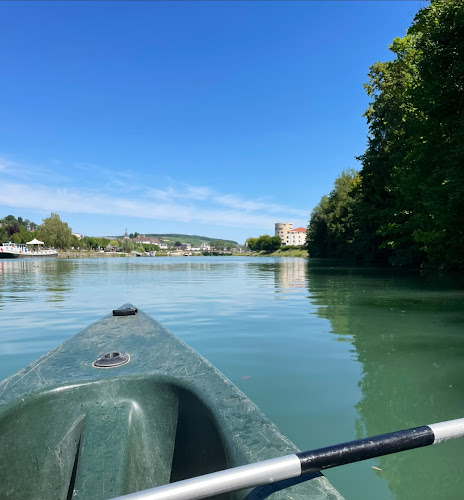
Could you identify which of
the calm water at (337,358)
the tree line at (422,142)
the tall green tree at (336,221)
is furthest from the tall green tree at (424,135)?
the tall green tree at (336,221)

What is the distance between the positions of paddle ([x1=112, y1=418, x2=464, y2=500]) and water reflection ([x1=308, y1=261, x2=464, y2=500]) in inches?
58.9

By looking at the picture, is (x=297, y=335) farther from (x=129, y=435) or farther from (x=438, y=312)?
(x=129, y=435)

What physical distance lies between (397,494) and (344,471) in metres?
0.41

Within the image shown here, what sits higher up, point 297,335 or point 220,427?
point 220,427

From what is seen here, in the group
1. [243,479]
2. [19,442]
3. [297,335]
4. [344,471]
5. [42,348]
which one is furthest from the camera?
[297,335]

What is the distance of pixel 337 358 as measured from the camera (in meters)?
6.05

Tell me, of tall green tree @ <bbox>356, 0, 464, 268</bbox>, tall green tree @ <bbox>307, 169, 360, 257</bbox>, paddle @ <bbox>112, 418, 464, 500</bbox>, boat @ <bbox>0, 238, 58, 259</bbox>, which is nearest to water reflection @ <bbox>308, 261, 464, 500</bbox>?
paddle @ <bbox>112, 418, 464, 500</bbox>

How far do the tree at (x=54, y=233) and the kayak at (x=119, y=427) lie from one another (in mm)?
124706

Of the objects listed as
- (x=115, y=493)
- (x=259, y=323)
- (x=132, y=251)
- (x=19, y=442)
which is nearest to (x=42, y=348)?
(x=259, y=323)

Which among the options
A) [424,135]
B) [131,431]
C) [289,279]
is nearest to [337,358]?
[131,431]

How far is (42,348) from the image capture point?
7016mm

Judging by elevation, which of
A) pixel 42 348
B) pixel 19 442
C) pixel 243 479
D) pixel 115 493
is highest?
pixel 243 479

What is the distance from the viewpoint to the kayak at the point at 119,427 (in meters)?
2.01

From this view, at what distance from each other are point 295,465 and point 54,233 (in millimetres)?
127119
